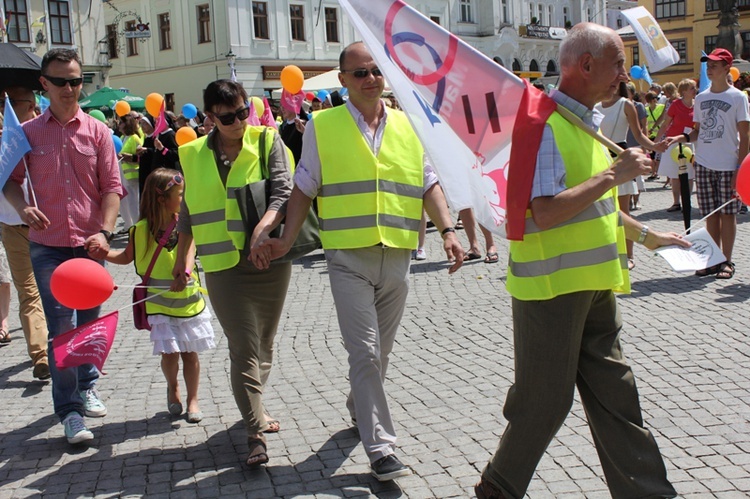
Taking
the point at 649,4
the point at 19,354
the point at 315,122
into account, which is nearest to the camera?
the point at 315,122

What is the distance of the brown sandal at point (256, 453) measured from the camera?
424cm

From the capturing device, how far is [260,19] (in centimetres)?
4572

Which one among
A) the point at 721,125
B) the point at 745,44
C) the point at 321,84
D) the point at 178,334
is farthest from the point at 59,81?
the point at 745,44

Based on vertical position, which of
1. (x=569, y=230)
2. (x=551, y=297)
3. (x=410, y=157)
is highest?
(x=410, y=157)

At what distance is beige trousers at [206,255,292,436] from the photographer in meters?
4.38

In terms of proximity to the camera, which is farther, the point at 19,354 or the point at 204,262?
the point at 19,354

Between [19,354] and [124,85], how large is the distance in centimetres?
4625

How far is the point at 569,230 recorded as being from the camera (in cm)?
325

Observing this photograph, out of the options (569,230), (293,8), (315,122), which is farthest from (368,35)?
(293,8)

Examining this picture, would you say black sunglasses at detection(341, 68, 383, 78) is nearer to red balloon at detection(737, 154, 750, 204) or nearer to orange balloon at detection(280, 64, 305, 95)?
red balloon at detection(737, 154, 750, 204)

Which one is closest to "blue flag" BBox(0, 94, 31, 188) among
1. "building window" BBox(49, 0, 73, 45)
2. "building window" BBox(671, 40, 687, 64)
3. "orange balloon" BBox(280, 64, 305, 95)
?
"orange balloon" BBox(280, 64, 305, 95)

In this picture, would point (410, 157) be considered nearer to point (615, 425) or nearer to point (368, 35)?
point (368, 35)

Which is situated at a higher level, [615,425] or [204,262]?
[204,262]

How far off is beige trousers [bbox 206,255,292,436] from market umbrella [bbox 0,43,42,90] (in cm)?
328
